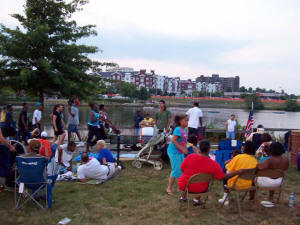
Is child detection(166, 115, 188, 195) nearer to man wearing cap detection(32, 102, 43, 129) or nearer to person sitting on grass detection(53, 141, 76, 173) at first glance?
person sitting on grass detection(53, 141, 76, 173)

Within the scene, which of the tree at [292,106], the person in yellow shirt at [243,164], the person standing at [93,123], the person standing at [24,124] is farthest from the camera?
the tree at [292,106]

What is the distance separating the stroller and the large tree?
13.5 ft

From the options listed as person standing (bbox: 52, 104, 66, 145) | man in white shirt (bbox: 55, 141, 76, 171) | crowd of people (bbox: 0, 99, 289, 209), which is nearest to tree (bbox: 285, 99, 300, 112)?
crowd of people (bbox: 0, 99, 289, 209)

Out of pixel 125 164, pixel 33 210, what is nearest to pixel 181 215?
pixel 33 210

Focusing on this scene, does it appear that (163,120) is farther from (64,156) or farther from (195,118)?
(64,156)

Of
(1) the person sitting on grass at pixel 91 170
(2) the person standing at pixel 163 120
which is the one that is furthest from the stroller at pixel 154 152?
(1) the person sitting on grass at pixel 91 170

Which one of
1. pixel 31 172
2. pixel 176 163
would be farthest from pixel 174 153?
pixel 31 172

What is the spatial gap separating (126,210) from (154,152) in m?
3.14

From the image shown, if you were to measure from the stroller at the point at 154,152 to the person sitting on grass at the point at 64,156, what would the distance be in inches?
64.8

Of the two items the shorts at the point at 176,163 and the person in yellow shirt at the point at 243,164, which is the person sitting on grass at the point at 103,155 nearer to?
the shorts at the point at 176,163

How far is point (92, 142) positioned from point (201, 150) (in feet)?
16.6

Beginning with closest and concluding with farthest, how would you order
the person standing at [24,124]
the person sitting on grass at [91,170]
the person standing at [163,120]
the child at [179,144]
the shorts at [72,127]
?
the child at [179,144] < the person sitting on grass at [91,170] < the person standing at [163,120] < the person standing at [24,124] < the shorts at [72,127]

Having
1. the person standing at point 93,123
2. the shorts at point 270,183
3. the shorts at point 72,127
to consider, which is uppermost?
the person standing at point 93,123

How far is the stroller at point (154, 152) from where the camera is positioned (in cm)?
702
